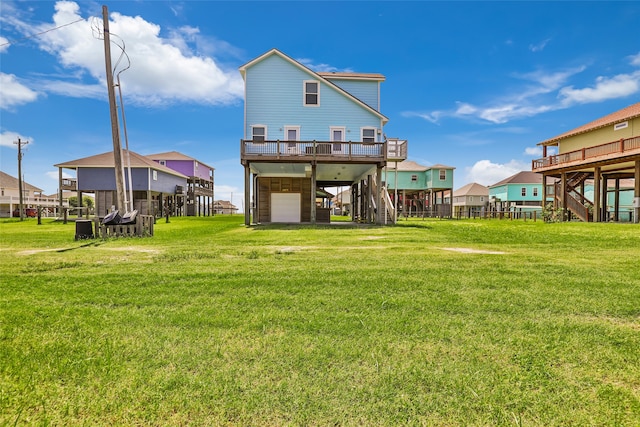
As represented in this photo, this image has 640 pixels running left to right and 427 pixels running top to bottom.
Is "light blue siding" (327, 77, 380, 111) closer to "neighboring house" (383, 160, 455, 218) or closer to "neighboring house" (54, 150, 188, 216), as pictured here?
"neighboring house" (383, 160, 455, 218)

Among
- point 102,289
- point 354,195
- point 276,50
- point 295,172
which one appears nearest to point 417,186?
point 354,195

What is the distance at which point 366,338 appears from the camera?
328 centimetres

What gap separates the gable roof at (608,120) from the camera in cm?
2458

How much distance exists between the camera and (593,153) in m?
25.9

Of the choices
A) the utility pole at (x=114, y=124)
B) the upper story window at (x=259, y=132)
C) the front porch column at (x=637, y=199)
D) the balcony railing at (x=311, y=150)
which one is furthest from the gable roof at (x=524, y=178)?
the utility pole at (x=114, y=124)

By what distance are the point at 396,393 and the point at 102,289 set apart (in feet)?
14.0

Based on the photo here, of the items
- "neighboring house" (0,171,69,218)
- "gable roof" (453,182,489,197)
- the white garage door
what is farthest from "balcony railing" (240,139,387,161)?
"gable roof" (453,182,489,197)

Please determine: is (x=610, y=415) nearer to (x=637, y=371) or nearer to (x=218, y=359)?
(x=637, y=371)

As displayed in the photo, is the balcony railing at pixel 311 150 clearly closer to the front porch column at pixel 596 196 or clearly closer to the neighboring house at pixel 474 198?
the front porch column at pixel 596 196

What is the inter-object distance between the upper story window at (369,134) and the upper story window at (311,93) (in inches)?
127

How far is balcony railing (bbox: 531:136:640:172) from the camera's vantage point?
22089mm

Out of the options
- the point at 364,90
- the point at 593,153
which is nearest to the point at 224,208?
the point at 364,90

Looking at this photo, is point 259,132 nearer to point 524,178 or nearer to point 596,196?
point 596,196

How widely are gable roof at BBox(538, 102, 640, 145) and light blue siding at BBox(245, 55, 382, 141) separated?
720 inches
